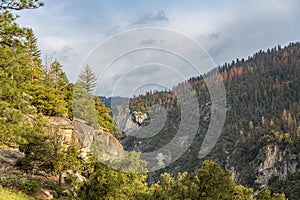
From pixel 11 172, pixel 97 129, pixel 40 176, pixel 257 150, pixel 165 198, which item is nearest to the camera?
pixel 165 198

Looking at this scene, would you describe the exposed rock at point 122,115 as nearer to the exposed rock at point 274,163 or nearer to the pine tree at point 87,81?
the pine tree at point 87,81

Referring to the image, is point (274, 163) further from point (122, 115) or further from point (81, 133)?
point (81, 133)

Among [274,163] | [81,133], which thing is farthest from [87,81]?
[274,163]

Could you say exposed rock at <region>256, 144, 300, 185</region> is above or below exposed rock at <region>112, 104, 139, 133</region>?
below

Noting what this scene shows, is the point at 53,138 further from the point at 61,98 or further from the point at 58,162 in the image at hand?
the point at 61,98

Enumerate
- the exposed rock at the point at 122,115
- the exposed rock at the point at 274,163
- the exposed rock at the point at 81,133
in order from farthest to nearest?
the exposed rock at the point at 274,163
the exposed rock at the point at 81,133
the exposed rock at the point at 122,115

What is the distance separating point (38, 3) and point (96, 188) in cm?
1106

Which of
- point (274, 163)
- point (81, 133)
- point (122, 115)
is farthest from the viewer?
point (274, 163)

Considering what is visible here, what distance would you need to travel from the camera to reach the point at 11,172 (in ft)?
83.5

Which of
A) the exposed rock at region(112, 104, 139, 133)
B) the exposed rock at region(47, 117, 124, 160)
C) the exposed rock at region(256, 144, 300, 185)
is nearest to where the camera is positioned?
the exposed rock at region(112, 104, 139, 133)

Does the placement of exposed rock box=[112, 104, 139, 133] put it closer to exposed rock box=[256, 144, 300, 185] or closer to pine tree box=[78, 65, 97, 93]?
pine tree box=[78, 65, 97, 93]

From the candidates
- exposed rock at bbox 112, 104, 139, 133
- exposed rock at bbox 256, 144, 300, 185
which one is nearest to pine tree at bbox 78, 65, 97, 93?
exposed rock at bbox 112, 104, 139, 133

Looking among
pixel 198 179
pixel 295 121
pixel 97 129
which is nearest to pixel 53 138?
pixel 198 179

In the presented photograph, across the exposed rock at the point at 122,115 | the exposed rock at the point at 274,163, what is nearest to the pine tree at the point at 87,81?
the exposed rock at the point at 122,115
